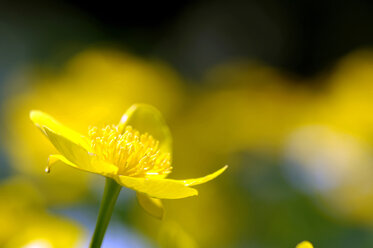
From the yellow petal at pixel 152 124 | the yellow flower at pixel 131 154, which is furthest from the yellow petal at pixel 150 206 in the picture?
the yellow petal at pixel 152 124

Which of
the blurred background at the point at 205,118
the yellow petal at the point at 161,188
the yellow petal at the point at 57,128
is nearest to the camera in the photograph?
the yellow petal at the point at 161,188

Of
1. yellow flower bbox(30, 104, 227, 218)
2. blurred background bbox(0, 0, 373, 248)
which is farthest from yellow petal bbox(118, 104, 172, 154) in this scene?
blurred background bbox(0, 0, 373, 248)

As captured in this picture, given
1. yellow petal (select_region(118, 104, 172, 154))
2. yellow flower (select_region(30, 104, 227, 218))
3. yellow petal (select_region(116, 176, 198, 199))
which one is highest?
yellow petal (select_region(118, 104, 172, 154))

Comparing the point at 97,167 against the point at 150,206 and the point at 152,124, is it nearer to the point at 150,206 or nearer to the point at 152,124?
the point at 150,206

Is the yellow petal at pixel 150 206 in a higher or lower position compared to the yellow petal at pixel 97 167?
lower

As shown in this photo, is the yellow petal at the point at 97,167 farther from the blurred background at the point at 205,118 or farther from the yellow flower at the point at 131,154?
the blurred background at the point at 205,118

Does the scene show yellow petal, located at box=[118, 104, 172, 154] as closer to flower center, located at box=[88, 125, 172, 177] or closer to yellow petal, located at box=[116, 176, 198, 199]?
flower center, located at box=[88, 125, 172, 177]
